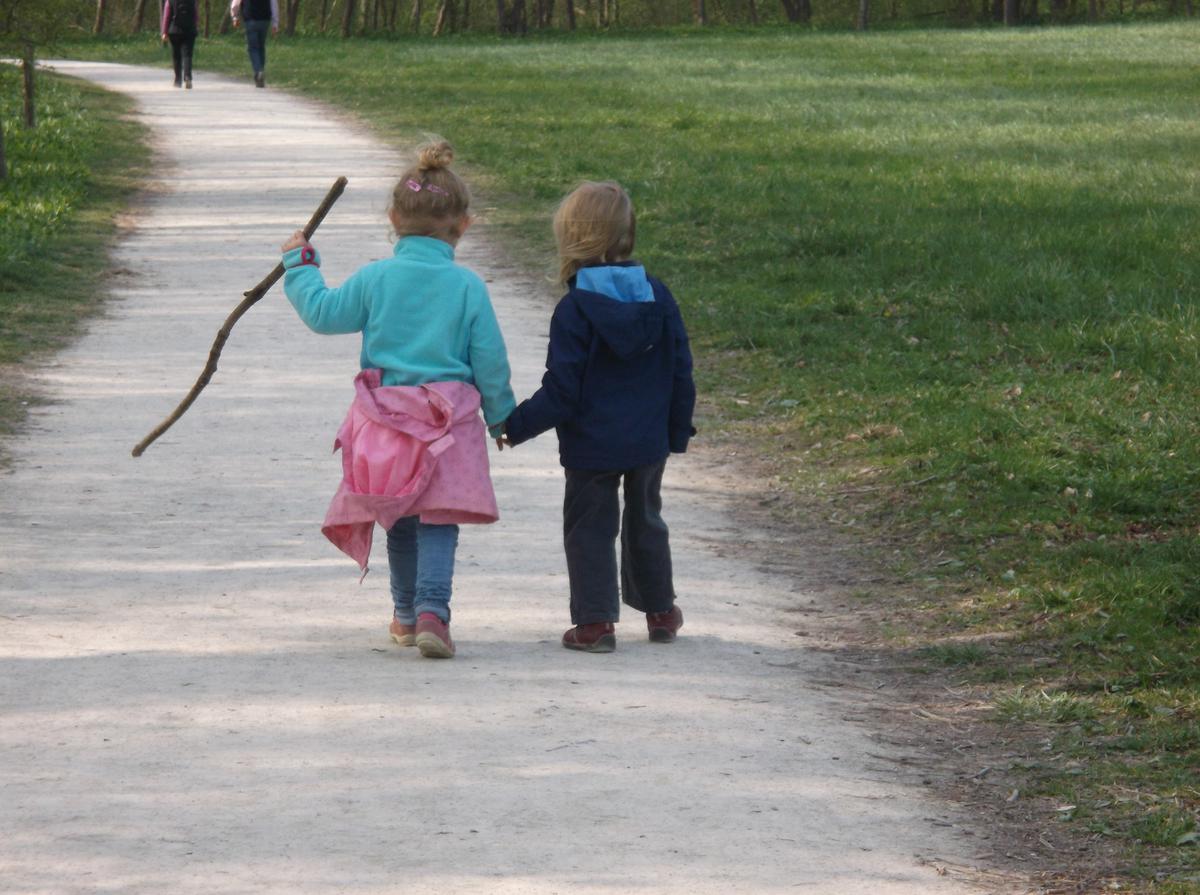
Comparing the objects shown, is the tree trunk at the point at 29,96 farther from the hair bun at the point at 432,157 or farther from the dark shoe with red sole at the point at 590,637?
the dark shoe with red sole at the point at 590,637

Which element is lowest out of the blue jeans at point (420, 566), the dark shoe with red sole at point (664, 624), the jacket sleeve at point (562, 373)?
the dark shoe with red sole at point (664, 624)

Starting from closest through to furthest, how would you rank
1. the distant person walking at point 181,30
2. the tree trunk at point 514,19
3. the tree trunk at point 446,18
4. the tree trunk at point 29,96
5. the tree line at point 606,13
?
the tree trunk at point 29,96, the distant person walking at point 181,30, the tree trunk at point 514,19, the tree trunk at point 446,18, the tree line at point 606,13

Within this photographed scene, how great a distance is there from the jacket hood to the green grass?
3800 mm

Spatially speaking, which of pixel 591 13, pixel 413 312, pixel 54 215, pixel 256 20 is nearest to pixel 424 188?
pixel 413 312

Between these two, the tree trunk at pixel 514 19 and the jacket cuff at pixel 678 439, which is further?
the tree trunk at pixel 514 19

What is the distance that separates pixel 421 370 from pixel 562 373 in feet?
1.28

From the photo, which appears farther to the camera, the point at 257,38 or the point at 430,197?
the point at 257,38

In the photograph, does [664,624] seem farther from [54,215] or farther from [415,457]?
[54,215]

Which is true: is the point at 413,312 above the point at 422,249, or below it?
below

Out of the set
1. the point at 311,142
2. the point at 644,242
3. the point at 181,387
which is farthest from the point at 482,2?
the point at 181,387

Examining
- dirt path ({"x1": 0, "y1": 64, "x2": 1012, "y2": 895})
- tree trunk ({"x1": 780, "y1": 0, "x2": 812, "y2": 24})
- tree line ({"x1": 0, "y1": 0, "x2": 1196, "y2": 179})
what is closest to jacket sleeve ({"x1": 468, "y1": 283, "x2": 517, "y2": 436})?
dirt path ({"x1": 0, "y1": 64, "x2": 1012, "y2": 895})

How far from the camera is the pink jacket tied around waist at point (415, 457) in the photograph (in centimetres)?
507

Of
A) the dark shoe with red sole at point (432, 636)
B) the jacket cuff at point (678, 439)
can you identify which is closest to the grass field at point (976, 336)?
the jacket cuff at point (678, 439)

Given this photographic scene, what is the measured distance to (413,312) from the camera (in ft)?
16.7
